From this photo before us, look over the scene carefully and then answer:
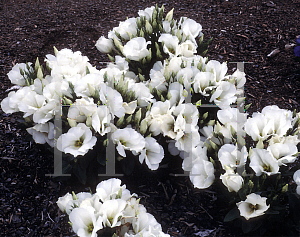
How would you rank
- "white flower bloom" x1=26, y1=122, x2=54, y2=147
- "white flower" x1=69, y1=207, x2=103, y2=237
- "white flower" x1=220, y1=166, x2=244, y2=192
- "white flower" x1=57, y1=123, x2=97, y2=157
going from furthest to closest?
1. "white flower bloom" x1=26, y1=122, x2=54, y2=147
2. "white flower" x1=57, y1=123, x2=97, y2=157
3. "white flower" x1=220, y1=166, x2=244, y2=192
4. "white flower" x1=69, y1=207, x2=103, y2=237

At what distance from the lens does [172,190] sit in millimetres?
2502

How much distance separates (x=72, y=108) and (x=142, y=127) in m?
0.50

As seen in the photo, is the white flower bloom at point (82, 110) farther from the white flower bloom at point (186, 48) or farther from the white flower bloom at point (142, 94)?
the white flower bloom at point (186, 48)

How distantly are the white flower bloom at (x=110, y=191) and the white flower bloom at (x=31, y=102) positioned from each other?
80 centimetres

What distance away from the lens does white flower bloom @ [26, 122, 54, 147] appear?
2.26 metres

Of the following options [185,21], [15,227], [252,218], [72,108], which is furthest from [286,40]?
[15,227]

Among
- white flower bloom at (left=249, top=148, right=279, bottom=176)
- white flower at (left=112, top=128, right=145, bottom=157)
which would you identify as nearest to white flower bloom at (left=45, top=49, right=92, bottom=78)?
white flower at (left=112, top=128, right=145, bottom=157)

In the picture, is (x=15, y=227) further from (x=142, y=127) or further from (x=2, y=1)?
(x=2, y=1)

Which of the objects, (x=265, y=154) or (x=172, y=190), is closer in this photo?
(x=265, y=154)

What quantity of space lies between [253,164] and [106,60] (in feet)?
8.16

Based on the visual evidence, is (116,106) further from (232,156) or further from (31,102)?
(232,156)

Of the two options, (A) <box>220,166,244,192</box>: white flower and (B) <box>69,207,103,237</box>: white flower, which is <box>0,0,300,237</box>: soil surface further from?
(B) <box>69,207,103,237</box>: white flower

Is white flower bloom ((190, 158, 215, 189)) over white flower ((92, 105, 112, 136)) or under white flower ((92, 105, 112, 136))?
under

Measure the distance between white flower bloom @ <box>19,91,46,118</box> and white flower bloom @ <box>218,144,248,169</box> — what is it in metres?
1.33
